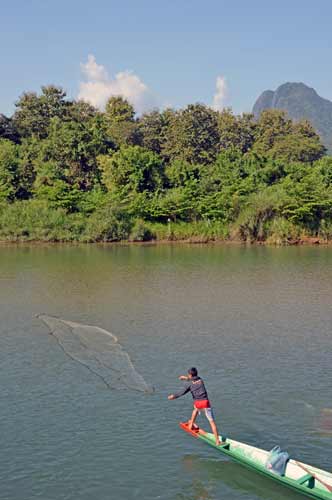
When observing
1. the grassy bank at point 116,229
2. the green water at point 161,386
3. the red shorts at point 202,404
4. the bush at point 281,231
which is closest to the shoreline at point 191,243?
the grassy bank at point 116,229

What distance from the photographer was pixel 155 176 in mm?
74750

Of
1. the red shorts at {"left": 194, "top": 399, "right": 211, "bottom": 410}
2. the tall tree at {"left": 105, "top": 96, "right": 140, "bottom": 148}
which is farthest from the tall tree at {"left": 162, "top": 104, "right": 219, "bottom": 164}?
the red shorts at {"left": 194, "top": 399, "right": 211, "bottom": 410}

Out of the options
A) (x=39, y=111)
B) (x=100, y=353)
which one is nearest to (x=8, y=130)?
(x=39, y=111)

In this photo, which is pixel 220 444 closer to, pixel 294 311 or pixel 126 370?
pixel 126 370

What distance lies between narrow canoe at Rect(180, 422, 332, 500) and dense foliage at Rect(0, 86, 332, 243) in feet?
164

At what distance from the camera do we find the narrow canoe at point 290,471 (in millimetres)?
10930

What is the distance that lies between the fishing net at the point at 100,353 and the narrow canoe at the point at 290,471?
4.42 m

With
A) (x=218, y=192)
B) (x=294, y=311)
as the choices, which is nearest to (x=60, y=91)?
(x=218, y=192)

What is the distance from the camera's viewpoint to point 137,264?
4466cm

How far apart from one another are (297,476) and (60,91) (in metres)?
86.7

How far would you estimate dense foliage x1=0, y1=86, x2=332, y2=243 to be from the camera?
2539 inches

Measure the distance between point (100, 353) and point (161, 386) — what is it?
321 cm

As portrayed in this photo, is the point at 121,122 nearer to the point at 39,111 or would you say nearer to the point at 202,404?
the point at 39,111

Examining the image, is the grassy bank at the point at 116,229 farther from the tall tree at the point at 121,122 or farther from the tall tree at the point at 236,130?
the tall tree at the point at 236,130
